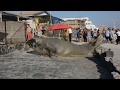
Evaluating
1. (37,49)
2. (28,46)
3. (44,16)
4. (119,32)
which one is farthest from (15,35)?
(44,16)

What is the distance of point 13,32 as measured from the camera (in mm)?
16484

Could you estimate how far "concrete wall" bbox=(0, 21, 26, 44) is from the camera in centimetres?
1534

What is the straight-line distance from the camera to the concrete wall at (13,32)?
15.3 meters

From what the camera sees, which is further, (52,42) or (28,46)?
(28,46)
